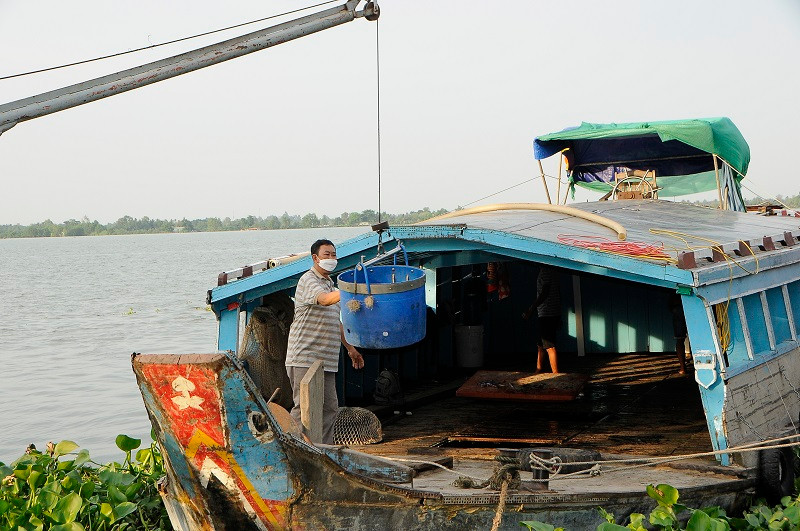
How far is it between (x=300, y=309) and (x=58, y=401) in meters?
10.6

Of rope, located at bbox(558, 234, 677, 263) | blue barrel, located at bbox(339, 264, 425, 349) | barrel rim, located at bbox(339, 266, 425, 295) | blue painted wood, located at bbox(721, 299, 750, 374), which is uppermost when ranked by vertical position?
rope, located at bbox(558, 234, 677, 263)

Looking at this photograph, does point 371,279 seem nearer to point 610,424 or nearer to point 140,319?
point 610,424

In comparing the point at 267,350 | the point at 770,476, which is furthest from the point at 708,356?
the point at 267,350

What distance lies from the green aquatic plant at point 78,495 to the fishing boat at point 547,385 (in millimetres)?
1057

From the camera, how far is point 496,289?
1087 centimetres

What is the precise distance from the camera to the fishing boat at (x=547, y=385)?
4.91 metres

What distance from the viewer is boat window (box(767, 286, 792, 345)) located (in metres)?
7.63

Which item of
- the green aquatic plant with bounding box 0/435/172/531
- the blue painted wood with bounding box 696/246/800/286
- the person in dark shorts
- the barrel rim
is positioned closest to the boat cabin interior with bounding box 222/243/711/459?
the person in dark shorts

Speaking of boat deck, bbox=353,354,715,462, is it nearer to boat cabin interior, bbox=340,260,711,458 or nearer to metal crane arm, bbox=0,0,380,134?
boat cabin interior, bbox=340,260,711,458

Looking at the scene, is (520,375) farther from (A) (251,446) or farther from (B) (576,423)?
(A) (251,446)

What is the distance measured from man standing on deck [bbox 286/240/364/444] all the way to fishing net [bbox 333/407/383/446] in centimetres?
49

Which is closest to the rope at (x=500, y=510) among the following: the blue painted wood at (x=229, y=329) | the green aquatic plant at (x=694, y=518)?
the green aquatic plant at (x=694, y=518)

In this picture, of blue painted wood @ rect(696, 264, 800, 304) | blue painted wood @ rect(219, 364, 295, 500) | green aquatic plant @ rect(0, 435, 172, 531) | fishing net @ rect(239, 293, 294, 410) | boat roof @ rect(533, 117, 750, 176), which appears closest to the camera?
blue painted wood @ rect(219, 364, 295, 500)

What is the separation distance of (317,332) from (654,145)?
24.8 feet
